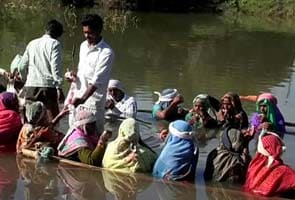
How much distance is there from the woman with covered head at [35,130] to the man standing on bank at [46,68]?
1.29 feet

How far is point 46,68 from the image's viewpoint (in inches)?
304

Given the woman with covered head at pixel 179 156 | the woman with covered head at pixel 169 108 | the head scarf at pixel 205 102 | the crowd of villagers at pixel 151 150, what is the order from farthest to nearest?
the woman with covered head at pixel 169 108 → the head scarf at pixel 205 102 → the woman with covered head at pixel 179 156 → the crowd of villagers at pixel 151 150

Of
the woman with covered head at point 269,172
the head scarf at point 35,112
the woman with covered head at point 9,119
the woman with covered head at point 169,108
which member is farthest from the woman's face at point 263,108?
the woman with covered head at point 9,119

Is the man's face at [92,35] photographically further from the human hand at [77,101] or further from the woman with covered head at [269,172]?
the woman with covered head at [269,172]

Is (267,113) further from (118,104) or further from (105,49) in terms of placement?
(105,49)

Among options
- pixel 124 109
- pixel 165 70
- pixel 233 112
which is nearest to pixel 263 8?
pixel 165 70

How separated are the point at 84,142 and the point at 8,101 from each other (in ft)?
3.99

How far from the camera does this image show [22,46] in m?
17.1

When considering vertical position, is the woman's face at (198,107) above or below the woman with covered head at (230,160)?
below

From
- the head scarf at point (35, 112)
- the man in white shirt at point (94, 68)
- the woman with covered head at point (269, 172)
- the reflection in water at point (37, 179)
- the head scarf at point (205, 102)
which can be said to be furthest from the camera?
the head scarf at point (205, 102)

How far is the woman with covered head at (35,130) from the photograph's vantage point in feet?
23.3

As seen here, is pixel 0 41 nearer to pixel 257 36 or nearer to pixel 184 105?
pixel 184 105

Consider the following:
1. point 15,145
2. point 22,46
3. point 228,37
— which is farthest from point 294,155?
point 228,37

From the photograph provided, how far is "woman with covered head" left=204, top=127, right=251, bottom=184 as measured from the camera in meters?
6.67
